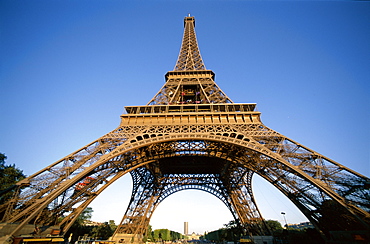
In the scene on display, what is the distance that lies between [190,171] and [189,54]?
63.8 ft

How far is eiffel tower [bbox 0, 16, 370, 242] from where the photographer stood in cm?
1014

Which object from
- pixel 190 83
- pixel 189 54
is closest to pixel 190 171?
→ pixel 190 83

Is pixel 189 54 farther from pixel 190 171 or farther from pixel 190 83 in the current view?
pixel 190 171

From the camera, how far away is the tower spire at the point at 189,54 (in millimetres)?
28406

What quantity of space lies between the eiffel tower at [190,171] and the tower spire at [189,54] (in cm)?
61

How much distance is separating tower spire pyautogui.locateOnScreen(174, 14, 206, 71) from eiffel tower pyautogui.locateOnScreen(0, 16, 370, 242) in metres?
0.61

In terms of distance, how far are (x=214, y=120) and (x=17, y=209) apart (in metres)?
14.5

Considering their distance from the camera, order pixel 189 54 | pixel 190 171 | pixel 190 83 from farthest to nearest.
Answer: pixel 189 54 → pixel 190 171 → pixel 190 83

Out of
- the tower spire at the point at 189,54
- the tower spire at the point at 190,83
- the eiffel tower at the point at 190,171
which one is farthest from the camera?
the tower spire at the point at 189,54

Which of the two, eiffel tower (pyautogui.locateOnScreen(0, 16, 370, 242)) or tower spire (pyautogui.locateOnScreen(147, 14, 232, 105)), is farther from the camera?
tower spire (pyautogui.locateOnScreen(147, 14, 232, 105))

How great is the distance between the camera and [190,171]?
26.5 metres

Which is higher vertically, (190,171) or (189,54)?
(189,54)

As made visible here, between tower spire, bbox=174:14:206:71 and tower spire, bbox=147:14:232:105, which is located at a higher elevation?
tower spire, bbox=174:14:206:71

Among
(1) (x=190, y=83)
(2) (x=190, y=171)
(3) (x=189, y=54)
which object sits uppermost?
(3) (x=189, y=54)
